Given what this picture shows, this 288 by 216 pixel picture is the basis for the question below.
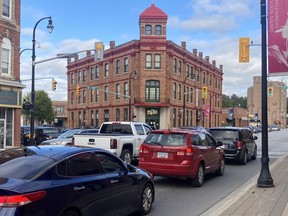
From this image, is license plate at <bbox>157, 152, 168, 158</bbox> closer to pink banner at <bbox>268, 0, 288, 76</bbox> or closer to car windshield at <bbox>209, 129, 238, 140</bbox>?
pink banner at <bbox>268, 0, 288, 76</bbox>

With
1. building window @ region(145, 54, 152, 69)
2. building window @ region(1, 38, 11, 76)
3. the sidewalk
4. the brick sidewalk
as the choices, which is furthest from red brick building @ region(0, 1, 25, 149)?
building window @ region(145, 54, 152, 69)

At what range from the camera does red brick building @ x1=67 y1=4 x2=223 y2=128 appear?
52.1 meters

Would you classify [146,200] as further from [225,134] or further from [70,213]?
[225,134]

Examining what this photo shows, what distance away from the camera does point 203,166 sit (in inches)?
456

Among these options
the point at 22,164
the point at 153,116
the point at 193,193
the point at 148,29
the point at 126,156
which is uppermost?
the point at 148,29

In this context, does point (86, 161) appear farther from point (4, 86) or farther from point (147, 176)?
point (4, 86)

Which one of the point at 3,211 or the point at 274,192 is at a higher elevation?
the point at 3,211

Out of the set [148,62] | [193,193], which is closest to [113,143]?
[193,193]

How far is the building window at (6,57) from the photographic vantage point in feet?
90.4

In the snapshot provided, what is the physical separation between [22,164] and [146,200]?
10.0 ft

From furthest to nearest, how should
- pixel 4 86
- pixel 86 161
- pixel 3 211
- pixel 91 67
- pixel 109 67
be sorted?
pixel 91 67, pixel 109 67, pixel 4 86, pixel 86 161, pixel 3 211

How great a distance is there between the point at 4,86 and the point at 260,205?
22.7 meters

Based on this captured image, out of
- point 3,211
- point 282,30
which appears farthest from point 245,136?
point 3,211

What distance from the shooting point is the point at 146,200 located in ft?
25.5
